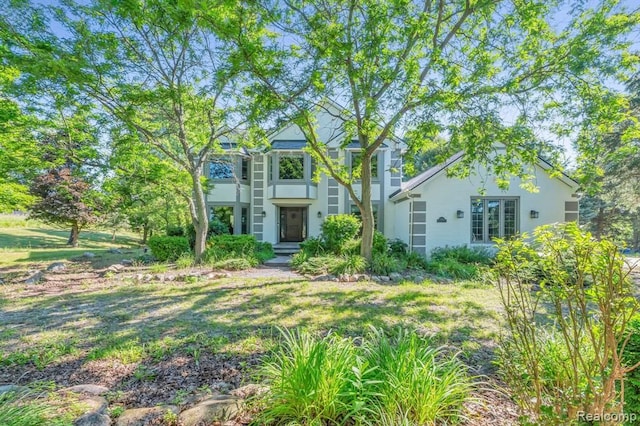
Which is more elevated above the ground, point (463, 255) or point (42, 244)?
point (463, 255)

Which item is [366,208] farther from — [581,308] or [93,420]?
[93,420]

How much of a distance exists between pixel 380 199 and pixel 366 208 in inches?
239

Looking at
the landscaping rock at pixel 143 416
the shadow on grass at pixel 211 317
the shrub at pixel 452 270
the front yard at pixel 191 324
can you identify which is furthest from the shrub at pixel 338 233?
the landscaping rock at pixel 143 416

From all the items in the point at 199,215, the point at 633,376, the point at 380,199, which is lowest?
Result: the point at 633,376

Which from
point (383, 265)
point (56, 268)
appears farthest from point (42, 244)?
point (383, 265)

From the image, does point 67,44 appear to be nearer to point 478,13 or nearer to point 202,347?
point 202,347

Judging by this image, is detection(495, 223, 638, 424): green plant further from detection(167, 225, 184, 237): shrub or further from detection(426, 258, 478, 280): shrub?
detection(167, 225, 184, 237): shrub

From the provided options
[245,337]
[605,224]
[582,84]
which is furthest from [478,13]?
[605,224]

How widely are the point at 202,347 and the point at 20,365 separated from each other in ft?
6.33

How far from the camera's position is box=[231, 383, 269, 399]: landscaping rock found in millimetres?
2719

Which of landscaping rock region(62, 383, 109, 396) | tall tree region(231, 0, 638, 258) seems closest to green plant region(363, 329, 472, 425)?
landscaping rock region(62, 383, 109, 396)

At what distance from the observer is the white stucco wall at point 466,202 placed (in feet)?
40.4

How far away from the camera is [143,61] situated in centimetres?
880

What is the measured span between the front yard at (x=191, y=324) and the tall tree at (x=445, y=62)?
4241 millimetres
